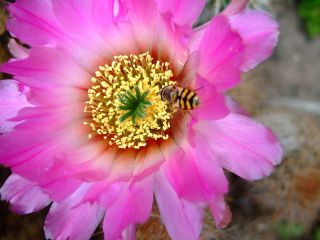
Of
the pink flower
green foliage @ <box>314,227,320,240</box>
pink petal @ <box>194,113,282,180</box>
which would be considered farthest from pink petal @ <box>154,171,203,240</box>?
green foliage @ <box>314,227,320,240</box>

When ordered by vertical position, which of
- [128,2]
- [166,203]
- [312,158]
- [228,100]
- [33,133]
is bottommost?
[312,158]

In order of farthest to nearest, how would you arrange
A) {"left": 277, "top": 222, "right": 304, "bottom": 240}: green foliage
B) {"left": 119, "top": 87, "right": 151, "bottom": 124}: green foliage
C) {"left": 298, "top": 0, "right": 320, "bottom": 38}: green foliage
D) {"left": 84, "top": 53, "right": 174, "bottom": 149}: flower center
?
{"left": 298, "top": 0, "right": 320, "bottom": 38}: green foliage
{"left": 277, "top": 222, "right": 304, "bottom": 240}: green foliage
{"left": 84, "top": 53, "right": 174, "bottom": 149}: flower center
{"left": 119, "top": 87, "right": 151, "bottom": 124}: green foliage

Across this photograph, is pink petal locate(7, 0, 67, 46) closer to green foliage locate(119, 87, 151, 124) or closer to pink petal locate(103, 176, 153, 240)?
green foliage locate(119, 87, 151, 124)

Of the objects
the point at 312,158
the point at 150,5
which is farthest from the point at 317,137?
the point at 150,5

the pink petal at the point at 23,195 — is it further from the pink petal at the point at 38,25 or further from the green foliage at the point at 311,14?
the green foliage at the point at 311,14

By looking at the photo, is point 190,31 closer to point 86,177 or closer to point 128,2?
point 128,2

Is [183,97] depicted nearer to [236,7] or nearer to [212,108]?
[212,108]

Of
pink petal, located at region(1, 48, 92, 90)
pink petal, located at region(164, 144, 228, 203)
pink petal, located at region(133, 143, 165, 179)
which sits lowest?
pink petal, located at region(164, 144, 228, 203)

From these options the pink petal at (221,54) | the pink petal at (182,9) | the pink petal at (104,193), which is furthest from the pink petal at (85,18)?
the pink petal at (104,193)
